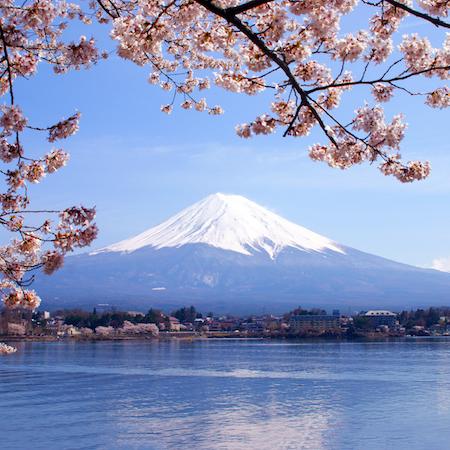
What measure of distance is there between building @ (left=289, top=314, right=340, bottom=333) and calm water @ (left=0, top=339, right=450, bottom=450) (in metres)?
27.5

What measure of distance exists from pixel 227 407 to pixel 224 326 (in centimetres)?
4076

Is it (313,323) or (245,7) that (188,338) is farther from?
(245,7)

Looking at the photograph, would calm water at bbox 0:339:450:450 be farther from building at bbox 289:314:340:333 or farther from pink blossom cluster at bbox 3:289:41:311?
building at bbox 289:314:340:333

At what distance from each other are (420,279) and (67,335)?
62264mm

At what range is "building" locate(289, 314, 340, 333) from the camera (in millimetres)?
45312

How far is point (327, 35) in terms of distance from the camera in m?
2.39

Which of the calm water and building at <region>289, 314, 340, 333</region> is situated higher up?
building at <region>289, 314, 340, 333</region>

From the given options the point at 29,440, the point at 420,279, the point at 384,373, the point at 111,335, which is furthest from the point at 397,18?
the point at 420,279

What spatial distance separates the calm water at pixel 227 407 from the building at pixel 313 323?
27.5 metres

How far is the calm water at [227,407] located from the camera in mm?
8086

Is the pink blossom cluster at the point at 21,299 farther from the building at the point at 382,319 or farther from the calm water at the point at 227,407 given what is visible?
the building at the point at 382,319

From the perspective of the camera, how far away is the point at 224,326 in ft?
168

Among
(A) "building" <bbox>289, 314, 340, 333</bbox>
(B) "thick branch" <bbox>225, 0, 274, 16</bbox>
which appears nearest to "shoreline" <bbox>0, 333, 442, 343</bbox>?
(A) "building" <bbox>289, 314, 340, 333</bbox>

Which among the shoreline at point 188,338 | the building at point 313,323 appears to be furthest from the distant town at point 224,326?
the shoreline at point 188,338
